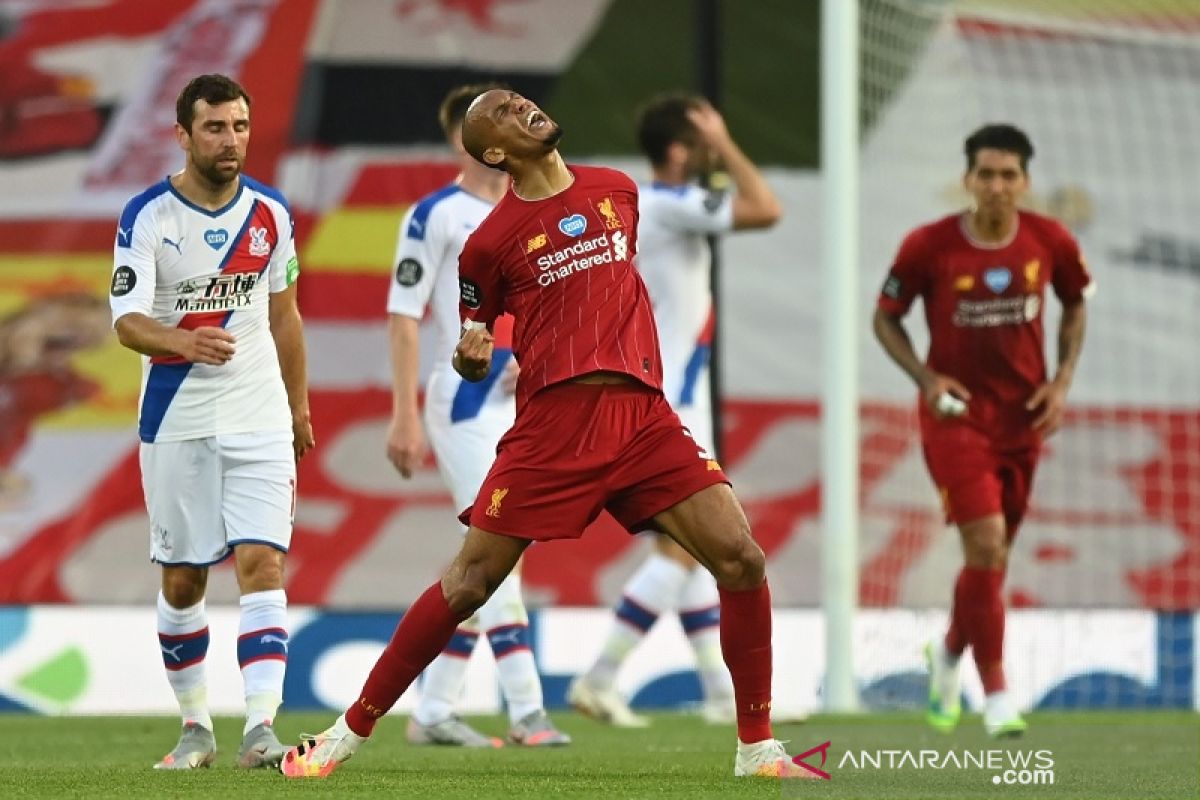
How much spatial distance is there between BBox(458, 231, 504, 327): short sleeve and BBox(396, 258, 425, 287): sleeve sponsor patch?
2.06 m

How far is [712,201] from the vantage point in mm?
8844

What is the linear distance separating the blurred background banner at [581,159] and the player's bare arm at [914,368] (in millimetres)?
3609

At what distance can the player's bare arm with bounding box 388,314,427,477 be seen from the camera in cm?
796

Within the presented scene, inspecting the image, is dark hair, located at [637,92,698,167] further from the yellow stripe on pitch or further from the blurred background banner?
the yellow stripe on pitch

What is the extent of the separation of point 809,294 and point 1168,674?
3.73 metres

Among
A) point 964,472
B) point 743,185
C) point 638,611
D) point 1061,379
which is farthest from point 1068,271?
point 638,611

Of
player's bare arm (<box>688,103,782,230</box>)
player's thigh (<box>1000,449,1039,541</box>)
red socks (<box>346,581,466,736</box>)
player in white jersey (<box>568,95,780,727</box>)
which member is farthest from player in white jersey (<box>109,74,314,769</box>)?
player's thigh (<box>1000,449,1039,541</box>)

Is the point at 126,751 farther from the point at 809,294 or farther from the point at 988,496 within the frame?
the point at 809,294

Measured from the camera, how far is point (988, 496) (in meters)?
8.52

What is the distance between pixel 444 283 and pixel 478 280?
86.1 inches

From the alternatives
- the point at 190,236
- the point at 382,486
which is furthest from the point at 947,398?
the point at 382,486

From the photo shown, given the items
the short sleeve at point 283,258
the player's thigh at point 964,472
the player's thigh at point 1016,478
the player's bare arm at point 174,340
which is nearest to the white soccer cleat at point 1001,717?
the player's thigh at point 964,472

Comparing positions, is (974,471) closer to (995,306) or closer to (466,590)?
(995,306)

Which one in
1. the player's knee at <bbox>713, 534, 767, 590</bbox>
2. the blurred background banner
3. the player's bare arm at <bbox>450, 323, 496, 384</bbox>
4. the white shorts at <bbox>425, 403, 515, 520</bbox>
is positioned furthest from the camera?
the blurred background banner
